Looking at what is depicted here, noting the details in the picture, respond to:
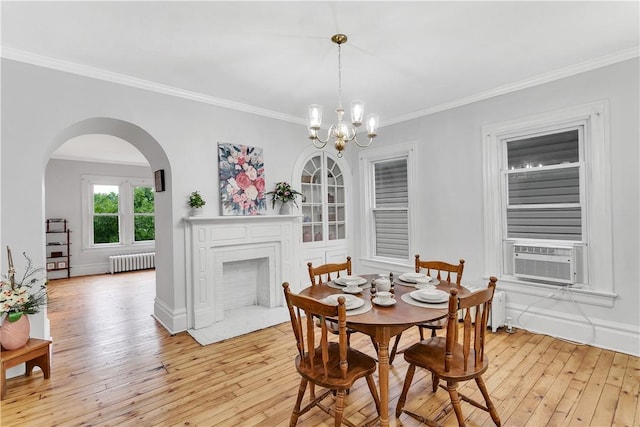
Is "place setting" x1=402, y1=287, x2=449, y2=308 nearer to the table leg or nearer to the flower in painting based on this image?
the table leg

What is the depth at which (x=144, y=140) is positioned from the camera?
3.58 metres

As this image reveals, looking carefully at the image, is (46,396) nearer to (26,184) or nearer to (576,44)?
(26,184)

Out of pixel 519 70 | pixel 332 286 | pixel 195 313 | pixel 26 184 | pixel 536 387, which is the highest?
pixel 519 70

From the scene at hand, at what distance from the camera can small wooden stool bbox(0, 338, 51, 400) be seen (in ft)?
7.77

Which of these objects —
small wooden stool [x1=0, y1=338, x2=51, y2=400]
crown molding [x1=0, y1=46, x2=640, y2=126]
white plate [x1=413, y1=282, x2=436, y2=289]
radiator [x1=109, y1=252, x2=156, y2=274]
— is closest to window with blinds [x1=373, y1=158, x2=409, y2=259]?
crown molding [x1=0, y1=46, x2=640, y2=126]

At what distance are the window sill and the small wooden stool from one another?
4492 mm

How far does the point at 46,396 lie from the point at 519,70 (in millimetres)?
5049

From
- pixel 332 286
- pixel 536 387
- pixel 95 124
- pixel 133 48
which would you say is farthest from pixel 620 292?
pixel 95 124

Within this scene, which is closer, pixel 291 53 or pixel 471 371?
pixel 471 371

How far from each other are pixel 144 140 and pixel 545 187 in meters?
4.50

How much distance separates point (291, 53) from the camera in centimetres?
277

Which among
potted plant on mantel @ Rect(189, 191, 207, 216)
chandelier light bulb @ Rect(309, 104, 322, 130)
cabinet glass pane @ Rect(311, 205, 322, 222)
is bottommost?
cabinet glass pane @ Rect(311, 205, 322, 222)

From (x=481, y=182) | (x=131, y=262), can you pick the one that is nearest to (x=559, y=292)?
(x=481, y=182)

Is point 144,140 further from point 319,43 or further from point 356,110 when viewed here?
point 356,110
